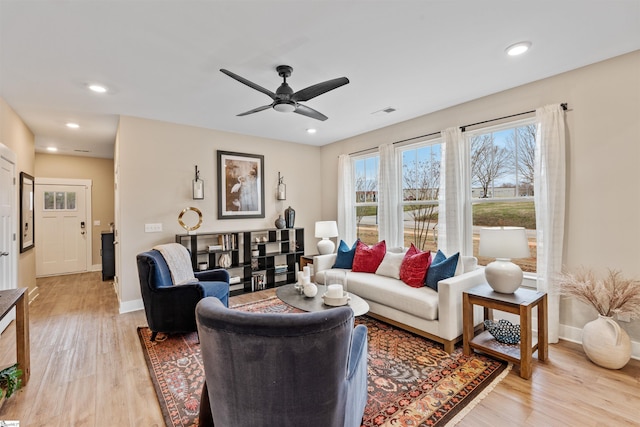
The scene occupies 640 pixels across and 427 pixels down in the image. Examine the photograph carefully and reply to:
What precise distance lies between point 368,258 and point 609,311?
236cm

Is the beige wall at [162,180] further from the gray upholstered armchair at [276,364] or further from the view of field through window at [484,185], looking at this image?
the gray upholstered armchair at [276,364]

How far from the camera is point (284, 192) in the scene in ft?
17.6

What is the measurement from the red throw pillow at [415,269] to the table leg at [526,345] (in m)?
1.07

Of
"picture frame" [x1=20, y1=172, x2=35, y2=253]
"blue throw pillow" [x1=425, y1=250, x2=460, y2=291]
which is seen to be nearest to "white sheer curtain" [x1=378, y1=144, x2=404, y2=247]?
"blue throw pillow" [x1=425, y1=250, x2=460, y2=291]

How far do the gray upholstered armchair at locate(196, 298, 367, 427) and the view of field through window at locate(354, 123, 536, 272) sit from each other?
9.74 ft

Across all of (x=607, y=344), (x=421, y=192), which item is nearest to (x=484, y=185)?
(x=421, y=192)

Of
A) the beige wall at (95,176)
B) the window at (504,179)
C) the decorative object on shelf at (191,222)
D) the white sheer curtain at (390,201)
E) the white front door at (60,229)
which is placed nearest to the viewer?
the window at (504,179)

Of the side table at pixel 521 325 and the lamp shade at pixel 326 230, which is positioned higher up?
the lamp shade at pixel 326 230

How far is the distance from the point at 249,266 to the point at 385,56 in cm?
366

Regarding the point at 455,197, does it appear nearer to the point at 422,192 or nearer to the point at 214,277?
the point at 422,192

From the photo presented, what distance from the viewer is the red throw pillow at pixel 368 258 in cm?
394

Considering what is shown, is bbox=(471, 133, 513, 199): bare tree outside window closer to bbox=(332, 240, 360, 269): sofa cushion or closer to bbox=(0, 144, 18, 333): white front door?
bbox=(332, 240, 360, 269): sofa cushion

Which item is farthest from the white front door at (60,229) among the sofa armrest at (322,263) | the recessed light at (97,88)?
the sofa armrest at (322,263)

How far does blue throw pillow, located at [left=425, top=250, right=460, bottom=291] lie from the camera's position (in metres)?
3.04
